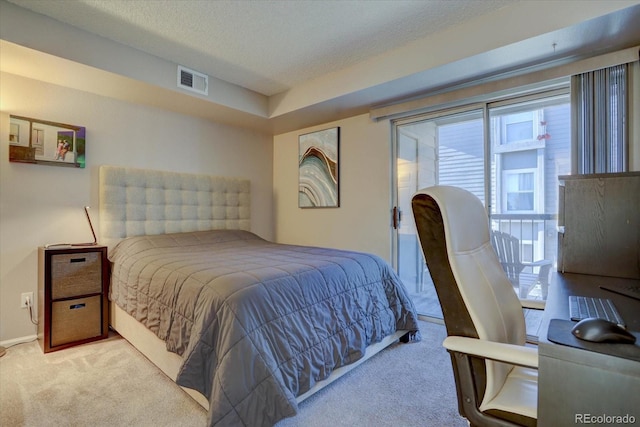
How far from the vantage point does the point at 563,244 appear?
65.5 inches

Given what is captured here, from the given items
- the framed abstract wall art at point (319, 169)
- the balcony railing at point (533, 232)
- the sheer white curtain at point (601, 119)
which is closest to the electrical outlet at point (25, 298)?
the framed abstract wall art at point (319, 169)

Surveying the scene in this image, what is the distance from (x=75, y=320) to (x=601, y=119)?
424 centimetres

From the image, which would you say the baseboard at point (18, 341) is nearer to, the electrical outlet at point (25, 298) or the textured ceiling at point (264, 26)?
the electrical outlet at point (25, 298)

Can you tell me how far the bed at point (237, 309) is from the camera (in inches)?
55.7

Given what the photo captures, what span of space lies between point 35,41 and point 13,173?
1.07 meters

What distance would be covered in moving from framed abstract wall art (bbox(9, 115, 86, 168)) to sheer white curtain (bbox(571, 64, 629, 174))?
407cm

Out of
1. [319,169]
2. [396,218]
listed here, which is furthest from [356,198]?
[319,169]

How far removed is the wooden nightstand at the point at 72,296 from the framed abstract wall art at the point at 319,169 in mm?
2290

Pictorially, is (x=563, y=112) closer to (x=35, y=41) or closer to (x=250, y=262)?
(x=250, y=262)

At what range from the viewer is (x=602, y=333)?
2.22ft

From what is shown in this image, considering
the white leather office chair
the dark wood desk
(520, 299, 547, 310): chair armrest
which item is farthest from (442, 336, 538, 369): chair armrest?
(520, 299, 547, 310): chair armrest

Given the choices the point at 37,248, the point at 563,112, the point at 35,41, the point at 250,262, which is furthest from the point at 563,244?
the point at 37,248

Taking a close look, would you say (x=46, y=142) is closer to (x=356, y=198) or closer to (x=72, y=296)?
(x=72, y=296)

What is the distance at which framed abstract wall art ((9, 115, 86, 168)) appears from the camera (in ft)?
8.20
